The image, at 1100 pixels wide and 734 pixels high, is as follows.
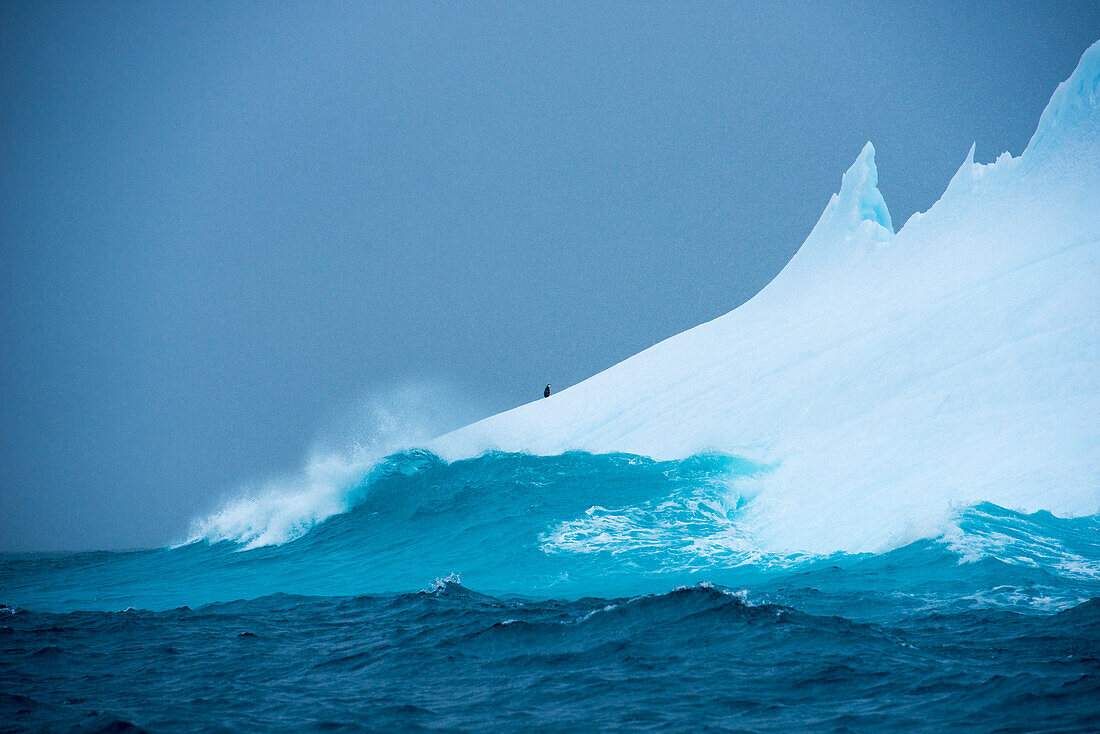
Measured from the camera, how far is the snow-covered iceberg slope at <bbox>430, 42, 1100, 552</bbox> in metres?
17.2

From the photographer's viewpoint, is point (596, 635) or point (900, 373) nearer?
point (596, 635)

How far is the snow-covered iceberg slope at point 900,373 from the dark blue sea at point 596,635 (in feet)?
5.88

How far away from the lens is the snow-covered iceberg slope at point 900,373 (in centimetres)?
1723

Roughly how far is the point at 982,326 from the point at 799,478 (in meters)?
7.11

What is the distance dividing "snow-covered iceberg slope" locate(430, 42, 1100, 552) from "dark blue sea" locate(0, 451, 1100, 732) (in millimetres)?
1793

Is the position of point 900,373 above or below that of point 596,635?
above

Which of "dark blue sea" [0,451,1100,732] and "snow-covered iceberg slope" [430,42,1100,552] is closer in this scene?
"dark blue sea" [0,451,1100,732]

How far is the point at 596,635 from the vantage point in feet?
33.3

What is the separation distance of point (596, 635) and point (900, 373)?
1565 cm

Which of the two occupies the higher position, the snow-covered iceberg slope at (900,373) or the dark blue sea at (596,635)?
the snow-covered iceberg slope at (900,373)

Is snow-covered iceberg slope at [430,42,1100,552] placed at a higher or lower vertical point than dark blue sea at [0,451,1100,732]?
higher

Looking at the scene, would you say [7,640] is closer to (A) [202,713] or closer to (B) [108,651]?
(B) [108,651]

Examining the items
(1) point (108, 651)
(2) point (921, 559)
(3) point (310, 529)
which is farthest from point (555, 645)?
(3) point (310, 529)

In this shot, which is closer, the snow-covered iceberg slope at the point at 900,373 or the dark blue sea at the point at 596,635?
the dark blue sea at the point at 596,635
